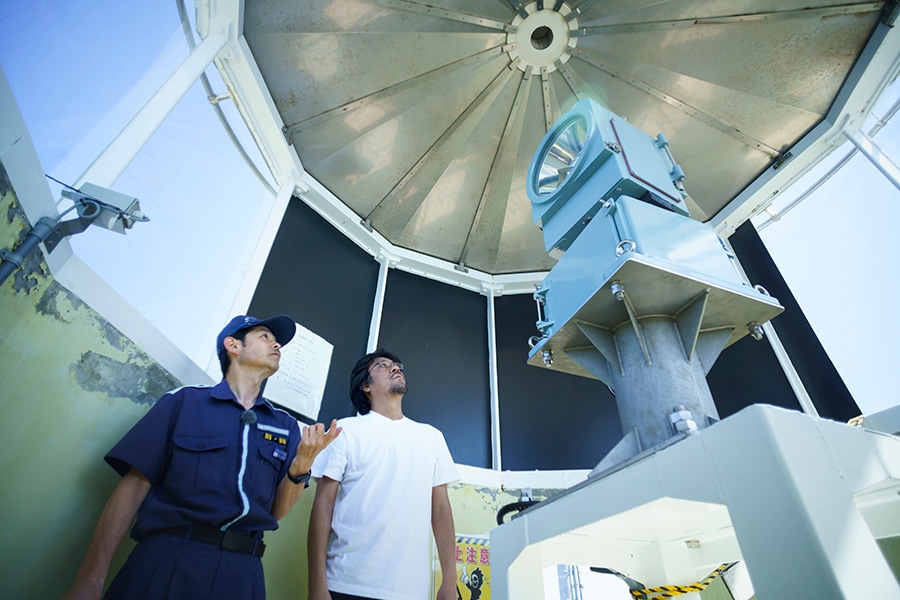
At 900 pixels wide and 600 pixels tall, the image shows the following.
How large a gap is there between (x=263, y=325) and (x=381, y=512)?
0.86m

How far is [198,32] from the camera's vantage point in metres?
2.45

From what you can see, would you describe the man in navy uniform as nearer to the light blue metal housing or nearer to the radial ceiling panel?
the light blue metal housing

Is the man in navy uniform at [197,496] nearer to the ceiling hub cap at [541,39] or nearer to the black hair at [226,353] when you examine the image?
the black hair at [226,353]

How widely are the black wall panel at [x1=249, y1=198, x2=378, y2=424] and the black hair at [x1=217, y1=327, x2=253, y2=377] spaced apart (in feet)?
3.18

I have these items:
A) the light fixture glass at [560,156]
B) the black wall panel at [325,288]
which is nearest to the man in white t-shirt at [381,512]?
the black wall panel at [325,288]

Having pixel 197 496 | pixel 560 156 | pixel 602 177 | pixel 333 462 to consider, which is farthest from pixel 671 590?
pixel 560 156

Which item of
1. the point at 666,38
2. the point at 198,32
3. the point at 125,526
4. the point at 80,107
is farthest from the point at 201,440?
the point at 666,38

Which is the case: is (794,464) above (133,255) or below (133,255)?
below

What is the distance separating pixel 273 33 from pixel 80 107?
5.84ft

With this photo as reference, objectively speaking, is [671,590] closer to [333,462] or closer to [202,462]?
[333,462]

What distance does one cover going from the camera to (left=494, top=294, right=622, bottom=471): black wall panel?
10.6ft

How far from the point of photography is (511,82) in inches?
139

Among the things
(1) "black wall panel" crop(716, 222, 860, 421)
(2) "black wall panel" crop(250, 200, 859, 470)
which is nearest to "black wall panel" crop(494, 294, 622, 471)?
(2) "black wall panel" crop(250, 200, 859, 470)

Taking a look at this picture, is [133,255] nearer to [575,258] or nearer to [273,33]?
[575,258]
